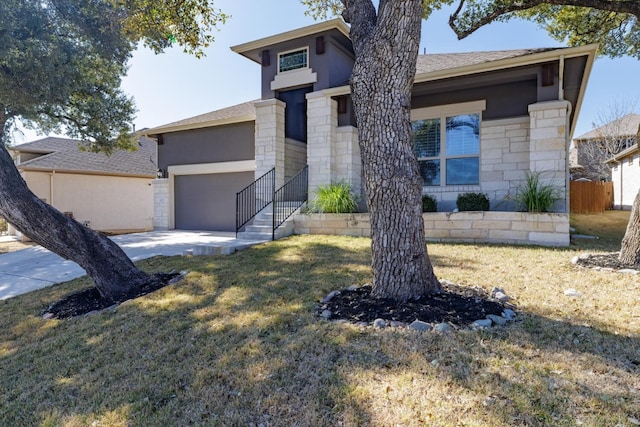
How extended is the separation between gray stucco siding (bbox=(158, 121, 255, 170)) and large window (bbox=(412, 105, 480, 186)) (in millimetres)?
5331

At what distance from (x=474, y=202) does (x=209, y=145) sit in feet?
28.7

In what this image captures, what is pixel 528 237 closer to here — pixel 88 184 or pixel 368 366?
pixel 368 366

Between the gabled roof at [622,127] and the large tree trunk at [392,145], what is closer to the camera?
the large tree trunk at [392,145]

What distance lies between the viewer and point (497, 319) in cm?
327

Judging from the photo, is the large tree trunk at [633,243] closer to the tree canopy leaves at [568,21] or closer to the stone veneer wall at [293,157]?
the tree canopy leaves at [568,21]

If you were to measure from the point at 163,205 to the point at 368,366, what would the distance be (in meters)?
12.2

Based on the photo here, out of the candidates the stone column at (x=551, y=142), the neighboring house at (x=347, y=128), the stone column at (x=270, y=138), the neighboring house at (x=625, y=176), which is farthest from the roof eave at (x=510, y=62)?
the neighboring house at (x=625, y=176)

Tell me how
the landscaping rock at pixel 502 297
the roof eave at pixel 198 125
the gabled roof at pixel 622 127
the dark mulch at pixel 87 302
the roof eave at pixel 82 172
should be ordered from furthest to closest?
the gabled roof at pixel 622 127
the roof eave at pixel 82 172
the roof eave at pixel 198 125
the dark mulch at pixel 87 302
the landscaping rock at pixel 502 297

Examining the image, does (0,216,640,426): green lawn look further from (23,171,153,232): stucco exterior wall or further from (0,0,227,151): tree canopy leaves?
(23,171,153,232): stucco exterior wall

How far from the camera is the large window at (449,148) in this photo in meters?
8.88

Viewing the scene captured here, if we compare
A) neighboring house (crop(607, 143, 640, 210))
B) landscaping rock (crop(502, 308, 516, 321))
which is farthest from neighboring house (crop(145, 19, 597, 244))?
neighboring house (crop(607, 143, 640, 210))

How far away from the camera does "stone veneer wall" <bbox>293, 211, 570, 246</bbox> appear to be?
271 inches

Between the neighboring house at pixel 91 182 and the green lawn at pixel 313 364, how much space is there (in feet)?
42.1

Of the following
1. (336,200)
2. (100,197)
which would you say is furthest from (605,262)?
(100,197)
